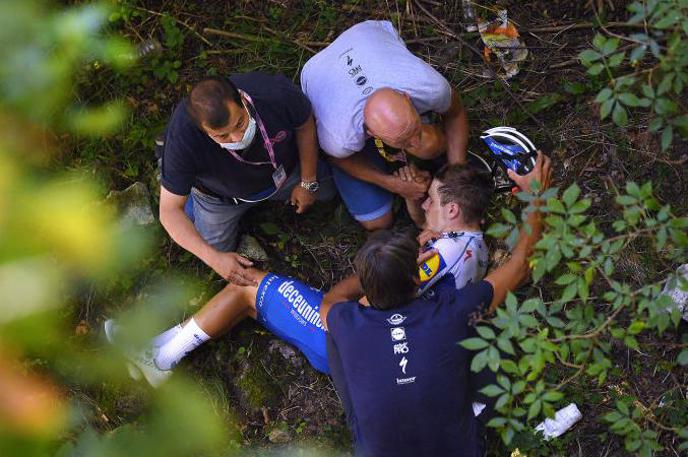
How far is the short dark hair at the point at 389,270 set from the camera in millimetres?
3154

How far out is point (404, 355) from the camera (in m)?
3.09

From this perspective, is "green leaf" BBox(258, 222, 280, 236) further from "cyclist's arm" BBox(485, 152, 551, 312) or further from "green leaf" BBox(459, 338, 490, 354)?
"green leaf" BBox(459, 338, 490, 354)

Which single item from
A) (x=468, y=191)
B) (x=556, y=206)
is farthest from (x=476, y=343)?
(x=468, y=191)

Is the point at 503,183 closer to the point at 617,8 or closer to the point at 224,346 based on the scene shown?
the point at 617,8

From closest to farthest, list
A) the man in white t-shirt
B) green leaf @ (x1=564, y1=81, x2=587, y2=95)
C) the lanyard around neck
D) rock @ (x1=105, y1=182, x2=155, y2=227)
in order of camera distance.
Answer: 1. the lanyard around neck
2. the man in white t-shirt
3. green leaf @ (x1=564, y1=81, x2=587, y2=95)
4. rock @ (x1=105, y1=182, x2=155, y2=227)

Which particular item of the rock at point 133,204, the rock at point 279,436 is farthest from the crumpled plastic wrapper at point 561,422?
the rock at point 133,204

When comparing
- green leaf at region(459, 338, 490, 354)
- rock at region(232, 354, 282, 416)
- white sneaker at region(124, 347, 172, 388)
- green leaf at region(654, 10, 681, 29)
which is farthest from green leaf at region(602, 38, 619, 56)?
white sneaker at region(124, 347, 172, 388)

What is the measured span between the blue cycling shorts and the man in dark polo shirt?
137mm

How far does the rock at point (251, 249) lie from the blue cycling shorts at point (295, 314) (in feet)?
1.52

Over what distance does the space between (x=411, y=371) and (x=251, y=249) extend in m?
1.74

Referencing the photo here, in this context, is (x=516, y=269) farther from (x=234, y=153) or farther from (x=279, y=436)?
(x=279, y=436)

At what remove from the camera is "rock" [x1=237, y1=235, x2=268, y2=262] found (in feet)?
14.9

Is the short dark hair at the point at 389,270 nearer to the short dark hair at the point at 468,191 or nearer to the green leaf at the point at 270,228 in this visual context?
the short dark hair at the point at 468,191

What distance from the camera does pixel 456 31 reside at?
457 cm
